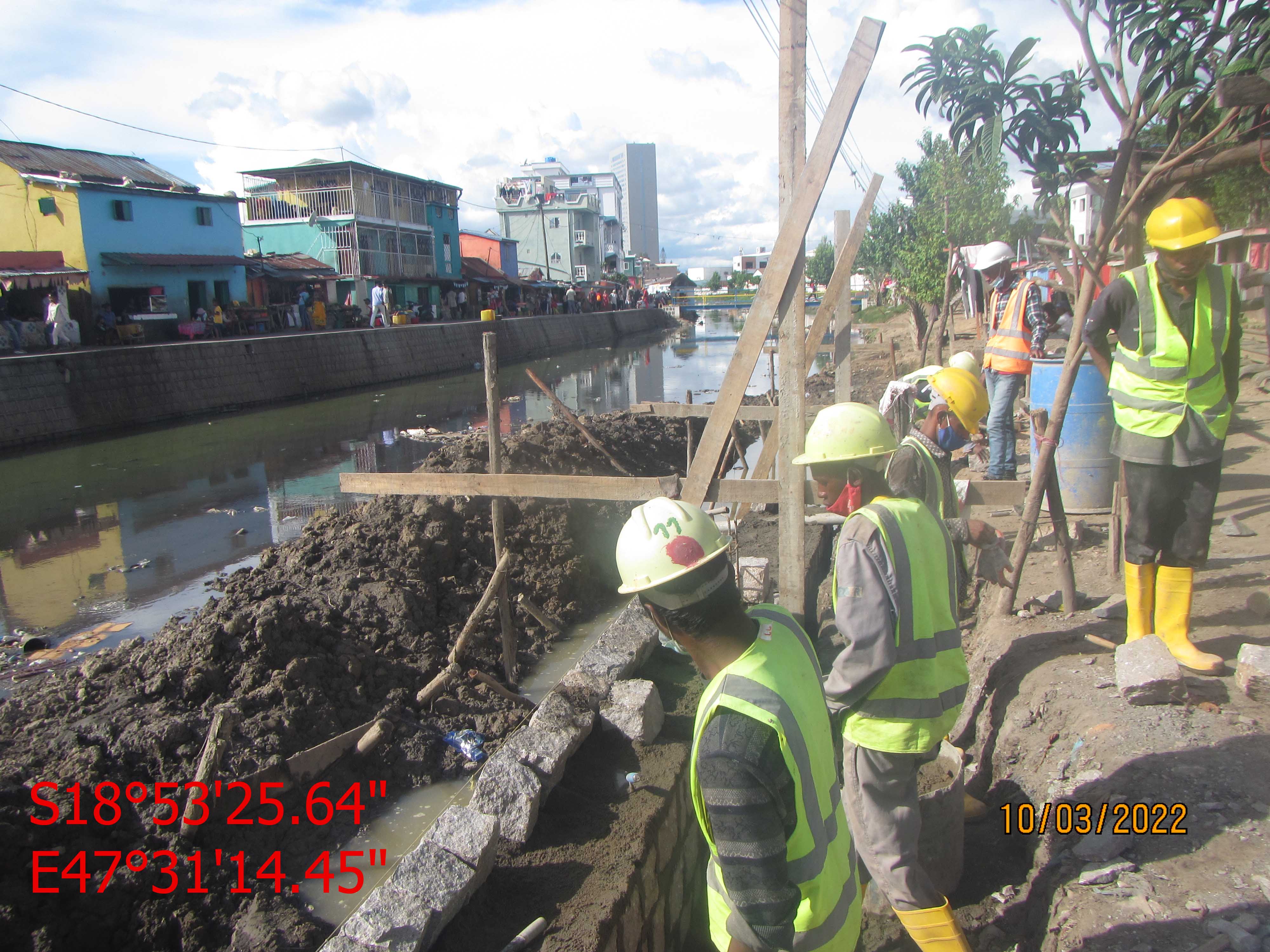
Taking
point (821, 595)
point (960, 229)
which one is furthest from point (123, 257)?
point (821, 595)

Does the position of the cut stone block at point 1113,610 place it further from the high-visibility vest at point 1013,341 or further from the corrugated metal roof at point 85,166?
the corrugated metal roof at point 85,166

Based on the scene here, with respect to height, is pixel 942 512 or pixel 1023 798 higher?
pixel 942 512

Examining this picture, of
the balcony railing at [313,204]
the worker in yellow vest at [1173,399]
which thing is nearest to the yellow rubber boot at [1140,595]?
the worker in yellow vest at [1173,399]

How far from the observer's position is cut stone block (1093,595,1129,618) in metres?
4.34

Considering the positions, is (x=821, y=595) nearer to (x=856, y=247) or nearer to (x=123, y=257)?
(x=856, y=247)

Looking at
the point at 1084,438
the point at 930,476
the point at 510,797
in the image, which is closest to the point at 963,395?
the point at 930,476

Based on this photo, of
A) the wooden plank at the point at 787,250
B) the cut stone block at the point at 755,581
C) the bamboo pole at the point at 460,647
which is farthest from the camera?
the cut stone block at the point at 755,581

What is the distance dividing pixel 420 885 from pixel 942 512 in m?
2.57

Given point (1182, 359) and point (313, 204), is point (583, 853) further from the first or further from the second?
point (313, 204)

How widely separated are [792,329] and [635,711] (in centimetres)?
209

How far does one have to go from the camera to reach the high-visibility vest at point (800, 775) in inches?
63.9

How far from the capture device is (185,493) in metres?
13.1

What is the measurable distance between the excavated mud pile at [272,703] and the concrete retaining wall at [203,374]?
40.4ft

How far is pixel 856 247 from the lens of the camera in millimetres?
6664
